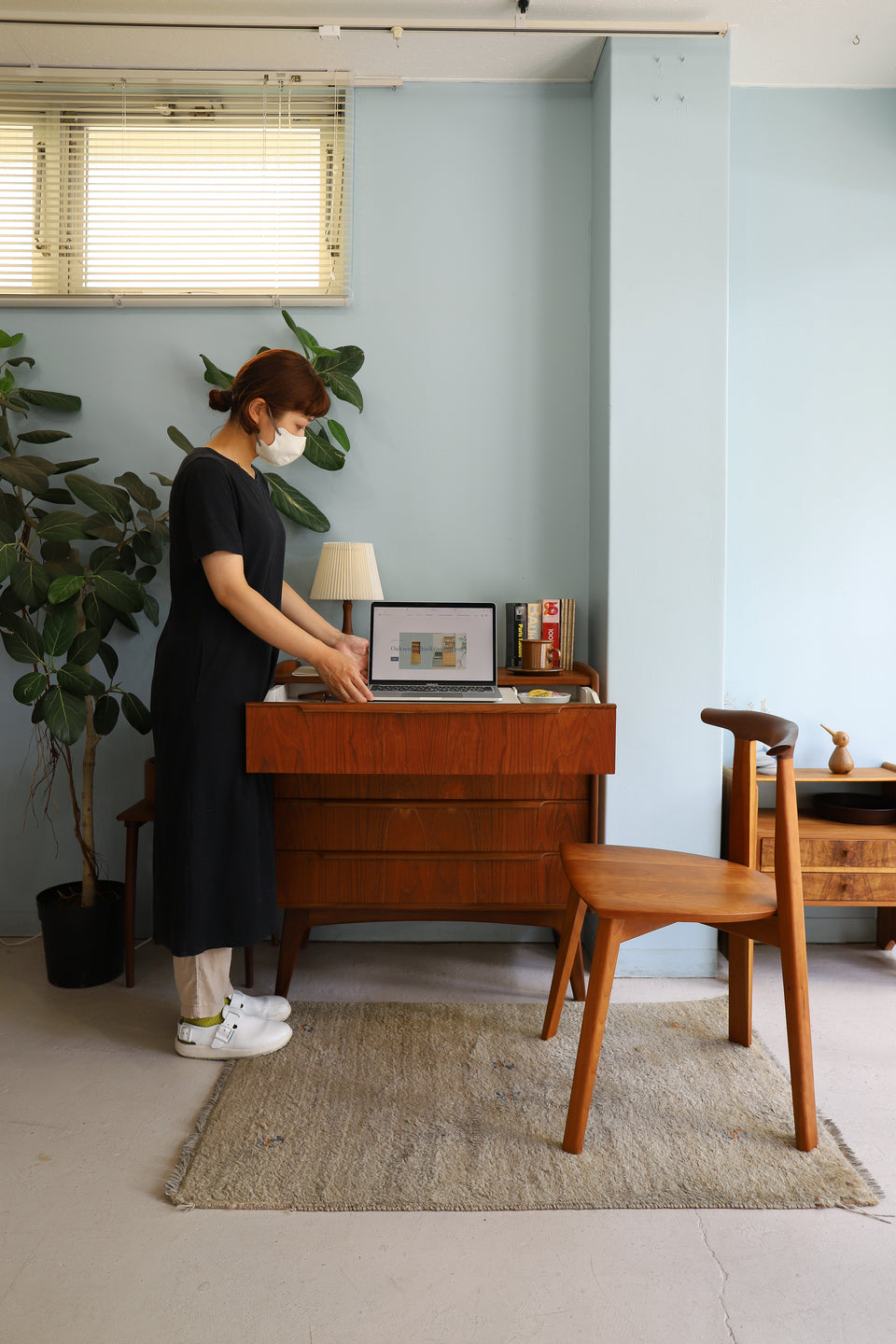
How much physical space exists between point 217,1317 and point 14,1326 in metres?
0.30

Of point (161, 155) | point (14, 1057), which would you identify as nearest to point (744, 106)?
point (161, 155)

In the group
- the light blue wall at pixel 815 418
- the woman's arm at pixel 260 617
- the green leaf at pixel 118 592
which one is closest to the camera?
the woman's arm at pixel 260 617

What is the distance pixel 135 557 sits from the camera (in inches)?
103

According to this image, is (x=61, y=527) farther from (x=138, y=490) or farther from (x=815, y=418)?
(x=815, y=418)

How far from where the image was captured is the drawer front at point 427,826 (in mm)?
2305

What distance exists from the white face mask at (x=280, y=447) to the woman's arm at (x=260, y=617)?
0.30 meters

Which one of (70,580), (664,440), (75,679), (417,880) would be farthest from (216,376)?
(417,880)

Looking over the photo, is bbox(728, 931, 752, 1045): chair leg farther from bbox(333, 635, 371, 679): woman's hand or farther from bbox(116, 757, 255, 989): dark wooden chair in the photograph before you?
bbox(116, 757, 255, 989): dark wooden chair

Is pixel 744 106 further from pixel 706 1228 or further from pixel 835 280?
pixel 706 1228

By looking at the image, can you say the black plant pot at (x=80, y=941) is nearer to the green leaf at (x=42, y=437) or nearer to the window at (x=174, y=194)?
the green leaf at (x=42, y=437)

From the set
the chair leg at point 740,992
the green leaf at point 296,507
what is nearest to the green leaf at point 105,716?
the green leaf at point 296,507

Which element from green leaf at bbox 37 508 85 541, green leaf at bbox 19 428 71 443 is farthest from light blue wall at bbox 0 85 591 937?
green leaf at bbox 37 508 85 541

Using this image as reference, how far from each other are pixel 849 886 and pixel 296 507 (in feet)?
6.41

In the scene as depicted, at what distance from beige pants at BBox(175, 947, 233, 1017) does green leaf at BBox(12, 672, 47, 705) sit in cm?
79
